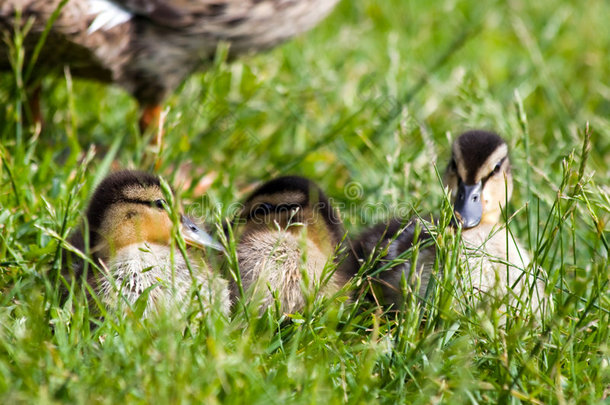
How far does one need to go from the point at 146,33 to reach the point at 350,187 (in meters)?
1.23

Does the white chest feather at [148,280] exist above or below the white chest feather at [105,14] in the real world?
below

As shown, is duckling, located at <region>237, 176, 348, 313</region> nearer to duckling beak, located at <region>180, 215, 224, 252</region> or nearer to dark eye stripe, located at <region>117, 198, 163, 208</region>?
duckling beak, located at <region>180, 215, 224, 252</region>

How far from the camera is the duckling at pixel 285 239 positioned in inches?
104

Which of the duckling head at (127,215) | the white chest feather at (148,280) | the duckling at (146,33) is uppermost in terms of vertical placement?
the duckling at (146,33)

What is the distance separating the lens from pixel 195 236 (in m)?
2.72

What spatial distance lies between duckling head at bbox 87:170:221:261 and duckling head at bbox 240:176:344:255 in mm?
206

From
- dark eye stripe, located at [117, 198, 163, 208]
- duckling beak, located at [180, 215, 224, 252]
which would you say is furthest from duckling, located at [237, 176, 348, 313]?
dark eye stripe, located at [117, 198, 163, 208]

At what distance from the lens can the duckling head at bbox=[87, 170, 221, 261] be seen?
103 inches

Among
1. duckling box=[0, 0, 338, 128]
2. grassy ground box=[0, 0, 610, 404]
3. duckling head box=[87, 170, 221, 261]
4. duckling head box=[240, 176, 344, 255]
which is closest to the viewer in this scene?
grassy ground box=[0, 0, 610, 404]

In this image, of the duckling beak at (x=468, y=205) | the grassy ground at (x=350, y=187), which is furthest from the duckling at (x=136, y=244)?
the duckling beak at (x=468, y=205)

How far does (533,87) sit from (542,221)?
2.02 meters

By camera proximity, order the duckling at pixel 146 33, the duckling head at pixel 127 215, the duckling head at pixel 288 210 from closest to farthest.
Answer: the duckling head at pixel 127 215 < the duckling head at pixel 288 210 < the duckling at pixel 146 33

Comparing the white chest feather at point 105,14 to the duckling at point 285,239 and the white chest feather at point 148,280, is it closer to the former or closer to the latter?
the duckling at point 285,239

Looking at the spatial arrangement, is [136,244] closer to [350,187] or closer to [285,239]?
[285,239]
